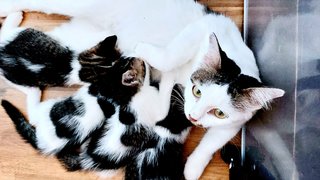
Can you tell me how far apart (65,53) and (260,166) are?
97 cm

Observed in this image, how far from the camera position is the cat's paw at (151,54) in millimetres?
1622

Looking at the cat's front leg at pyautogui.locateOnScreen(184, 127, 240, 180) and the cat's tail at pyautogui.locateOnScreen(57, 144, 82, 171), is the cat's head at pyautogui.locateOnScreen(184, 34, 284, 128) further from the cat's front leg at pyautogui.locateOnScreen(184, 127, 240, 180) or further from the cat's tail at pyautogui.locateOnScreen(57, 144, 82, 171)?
the cat's tail at pyautogui.locateOnScreen(57, 144, 82, 171)

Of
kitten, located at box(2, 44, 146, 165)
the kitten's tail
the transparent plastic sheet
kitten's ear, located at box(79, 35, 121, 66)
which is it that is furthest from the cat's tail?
the transparent plastic sheet

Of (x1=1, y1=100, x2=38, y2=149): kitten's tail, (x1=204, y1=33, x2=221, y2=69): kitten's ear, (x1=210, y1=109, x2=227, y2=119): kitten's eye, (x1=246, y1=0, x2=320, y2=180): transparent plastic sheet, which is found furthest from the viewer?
(x1=1, y1=100, x2=38, y2=149): kitten's tail

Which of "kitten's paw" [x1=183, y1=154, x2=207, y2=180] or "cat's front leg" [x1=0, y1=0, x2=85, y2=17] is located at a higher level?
"cat's front leg" [x1=0, y1=0, x2=85, y2=17]

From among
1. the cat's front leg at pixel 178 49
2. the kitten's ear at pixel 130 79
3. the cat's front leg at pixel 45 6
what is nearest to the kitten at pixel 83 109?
the kitten's ear at pixel 130 79

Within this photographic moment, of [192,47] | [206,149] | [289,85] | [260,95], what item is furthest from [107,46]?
[289,85]

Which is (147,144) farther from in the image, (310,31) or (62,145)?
(310,31)

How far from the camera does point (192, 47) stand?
160 centimetres

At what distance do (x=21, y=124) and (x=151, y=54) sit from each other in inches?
30.1

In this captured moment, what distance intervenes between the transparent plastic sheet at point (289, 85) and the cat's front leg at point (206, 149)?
0.38ft

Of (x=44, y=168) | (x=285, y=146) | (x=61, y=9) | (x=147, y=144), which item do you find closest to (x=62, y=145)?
(x=44, y=168)

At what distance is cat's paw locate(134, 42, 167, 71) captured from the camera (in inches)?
63.9

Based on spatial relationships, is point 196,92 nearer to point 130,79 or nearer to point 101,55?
point 130,79
